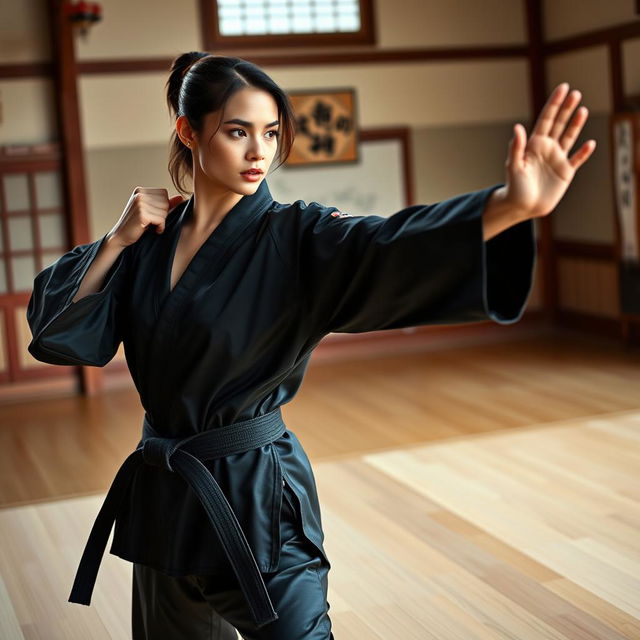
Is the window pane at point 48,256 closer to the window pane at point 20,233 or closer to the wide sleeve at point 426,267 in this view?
the window pane at point 20,233

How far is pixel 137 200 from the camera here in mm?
1784

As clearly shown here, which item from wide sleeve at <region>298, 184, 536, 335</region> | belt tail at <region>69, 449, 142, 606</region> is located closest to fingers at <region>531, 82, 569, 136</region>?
wide sleeve at <region>298, 184, 536, 335</region>

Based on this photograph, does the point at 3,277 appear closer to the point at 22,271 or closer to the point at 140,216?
the point at 22,271

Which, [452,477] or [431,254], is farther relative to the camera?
[452,477]

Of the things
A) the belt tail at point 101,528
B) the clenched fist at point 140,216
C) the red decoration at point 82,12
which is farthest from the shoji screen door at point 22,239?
the clenched fist at point 140,216

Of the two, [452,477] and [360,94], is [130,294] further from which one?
[360,94]

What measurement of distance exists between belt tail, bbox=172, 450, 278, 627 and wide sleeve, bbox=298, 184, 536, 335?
1.21ft

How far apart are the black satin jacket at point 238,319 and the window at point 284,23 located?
499 centimetres

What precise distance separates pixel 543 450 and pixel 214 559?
9.51 feet

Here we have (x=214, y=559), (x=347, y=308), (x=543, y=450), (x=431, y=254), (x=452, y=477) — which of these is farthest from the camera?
(x=543, y=450)

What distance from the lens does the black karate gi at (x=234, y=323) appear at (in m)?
1.49

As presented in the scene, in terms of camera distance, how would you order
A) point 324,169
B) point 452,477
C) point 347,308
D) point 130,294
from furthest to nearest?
point 324,169 < point 452,477 < point 130,294 < point 347,308

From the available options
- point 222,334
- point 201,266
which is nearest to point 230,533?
point 222,334

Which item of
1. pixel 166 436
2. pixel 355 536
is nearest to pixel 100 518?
pixel 166 436
